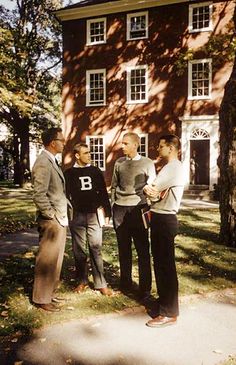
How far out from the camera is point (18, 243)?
9.58 m

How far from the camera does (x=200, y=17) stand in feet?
73.2

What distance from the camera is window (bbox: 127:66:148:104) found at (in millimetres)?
23562

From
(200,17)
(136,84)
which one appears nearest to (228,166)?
(136,84)

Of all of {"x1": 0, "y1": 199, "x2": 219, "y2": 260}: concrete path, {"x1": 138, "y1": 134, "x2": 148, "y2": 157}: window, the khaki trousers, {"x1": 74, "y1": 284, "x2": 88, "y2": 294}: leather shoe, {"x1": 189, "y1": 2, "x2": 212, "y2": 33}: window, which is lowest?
{"x1": 0, "y1": 199, "x2": 219, "y2": 260}: concrete path

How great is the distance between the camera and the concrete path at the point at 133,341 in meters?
3.74

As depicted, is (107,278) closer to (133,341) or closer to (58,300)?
(58,300)

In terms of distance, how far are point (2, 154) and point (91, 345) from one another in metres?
43.4

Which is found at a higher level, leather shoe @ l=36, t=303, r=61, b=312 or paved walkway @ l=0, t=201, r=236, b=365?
leather shoe @ l=36, t=303, r=61, b=312

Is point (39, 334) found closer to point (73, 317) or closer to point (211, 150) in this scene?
point (73, 317)

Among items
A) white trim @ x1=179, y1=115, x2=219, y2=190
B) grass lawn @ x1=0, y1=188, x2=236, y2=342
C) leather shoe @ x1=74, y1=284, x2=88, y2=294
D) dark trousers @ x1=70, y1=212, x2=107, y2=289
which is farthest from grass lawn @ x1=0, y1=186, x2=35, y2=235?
white trim @ x1=179, y1=115, x2=219, y2=190

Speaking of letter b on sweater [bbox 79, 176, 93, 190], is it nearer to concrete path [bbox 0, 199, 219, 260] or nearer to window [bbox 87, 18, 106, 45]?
concrete path [bbox 0, 199, 219, 260]

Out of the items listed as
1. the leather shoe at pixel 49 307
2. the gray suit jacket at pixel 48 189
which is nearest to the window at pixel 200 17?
the gray suit jacket at pixel 48 189

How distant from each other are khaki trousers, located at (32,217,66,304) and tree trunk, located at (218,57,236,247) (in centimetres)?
506

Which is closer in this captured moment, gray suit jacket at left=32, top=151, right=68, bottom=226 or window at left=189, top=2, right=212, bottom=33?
gray suit jacket at left=32, top=151, right=68, bottom=226
